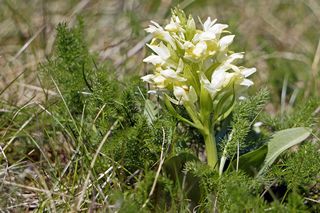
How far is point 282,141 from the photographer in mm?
2104

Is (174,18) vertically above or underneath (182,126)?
above

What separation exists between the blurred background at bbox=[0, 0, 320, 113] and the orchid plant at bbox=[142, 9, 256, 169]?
24.3 inches

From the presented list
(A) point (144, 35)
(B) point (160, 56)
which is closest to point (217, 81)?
→ (B) point (160, 56)

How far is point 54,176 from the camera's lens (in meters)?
2.07

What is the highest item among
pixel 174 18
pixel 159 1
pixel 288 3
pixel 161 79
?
pixel 174 18

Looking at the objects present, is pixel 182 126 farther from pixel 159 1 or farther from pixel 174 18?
pixel 159 1

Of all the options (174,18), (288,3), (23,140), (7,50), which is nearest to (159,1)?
(288,3)

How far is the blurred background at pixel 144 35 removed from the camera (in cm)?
305

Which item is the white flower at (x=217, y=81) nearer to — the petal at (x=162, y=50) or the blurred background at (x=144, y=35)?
the petal at (x=162, y=50)

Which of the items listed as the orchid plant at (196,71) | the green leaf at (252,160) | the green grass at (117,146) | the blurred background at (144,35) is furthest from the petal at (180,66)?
the blurred background at (144,35)

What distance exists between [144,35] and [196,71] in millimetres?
1553

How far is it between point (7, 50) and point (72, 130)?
4.23ft

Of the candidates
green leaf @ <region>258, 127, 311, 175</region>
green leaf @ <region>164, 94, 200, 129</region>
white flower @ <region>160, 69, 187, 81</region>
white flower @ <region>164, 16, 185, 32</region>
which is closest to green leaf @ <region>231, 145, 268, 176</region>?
green leaf @ <region>258, 127, 311, 175</region>

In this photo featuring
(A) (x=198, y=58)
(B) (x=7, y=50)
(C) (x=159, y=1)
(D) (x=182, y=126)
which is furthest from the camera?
(C) (x=159, y=1)
